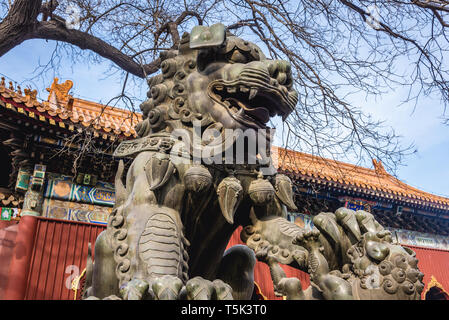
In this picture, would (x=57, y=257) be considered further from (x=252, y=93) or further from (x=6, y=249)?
(x=252, y=93)

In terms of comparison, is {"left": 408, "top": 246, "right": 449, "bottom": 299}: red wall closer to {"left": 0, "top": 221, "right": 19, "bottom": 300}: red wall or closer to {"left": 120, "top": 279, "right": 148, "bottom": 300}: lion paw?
{"left": 0, "top": 221, "right": 19, "bottom": 300}: red wall

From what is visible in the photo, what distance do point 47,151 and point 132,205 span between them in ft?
18.5

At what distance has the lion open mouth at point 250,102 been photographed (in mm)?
1943

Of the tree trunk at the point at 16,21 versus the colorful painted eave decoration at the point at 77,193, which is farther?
the colorful painted eave decoration at the point at 77,193

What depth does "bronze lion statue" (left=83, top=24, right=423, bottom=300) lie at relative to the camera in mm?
1599

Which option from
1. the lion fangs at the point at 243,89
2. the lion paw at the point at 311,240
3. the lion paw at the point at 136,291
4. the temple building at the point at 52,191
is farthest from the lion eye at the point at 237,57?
the temple building at the point at 52,191

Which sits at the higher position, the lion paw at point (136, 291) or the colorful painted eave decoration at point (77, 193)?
the colorful painted eave decoration at point (77, 193)

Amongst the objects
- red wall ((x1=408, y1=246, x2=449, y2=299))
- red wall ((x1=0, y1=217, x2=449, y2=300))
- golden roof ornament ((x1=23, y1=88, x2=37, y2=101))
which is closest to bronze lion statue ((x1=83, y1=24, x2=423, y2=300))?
golden roof ornament ((x1=23, y1=88, x2=37, y2=101))

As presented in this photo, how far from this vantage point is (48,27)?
3.92 meters

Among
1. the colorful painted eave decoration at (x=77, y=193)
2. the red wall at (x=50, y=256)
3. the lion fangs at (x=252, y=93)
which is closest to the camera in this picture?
the lion fangs at (x=252, y=93)

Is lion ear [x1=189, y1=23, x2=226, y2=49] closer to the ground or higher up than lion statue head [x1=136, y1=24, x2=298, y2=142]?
higher up

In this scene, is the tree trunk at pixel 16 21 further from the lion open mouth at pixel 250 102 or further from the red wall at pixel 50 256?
the red wall at pixel 50 256

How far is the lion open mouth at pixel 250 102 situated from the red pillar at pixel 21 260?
5.71 m
